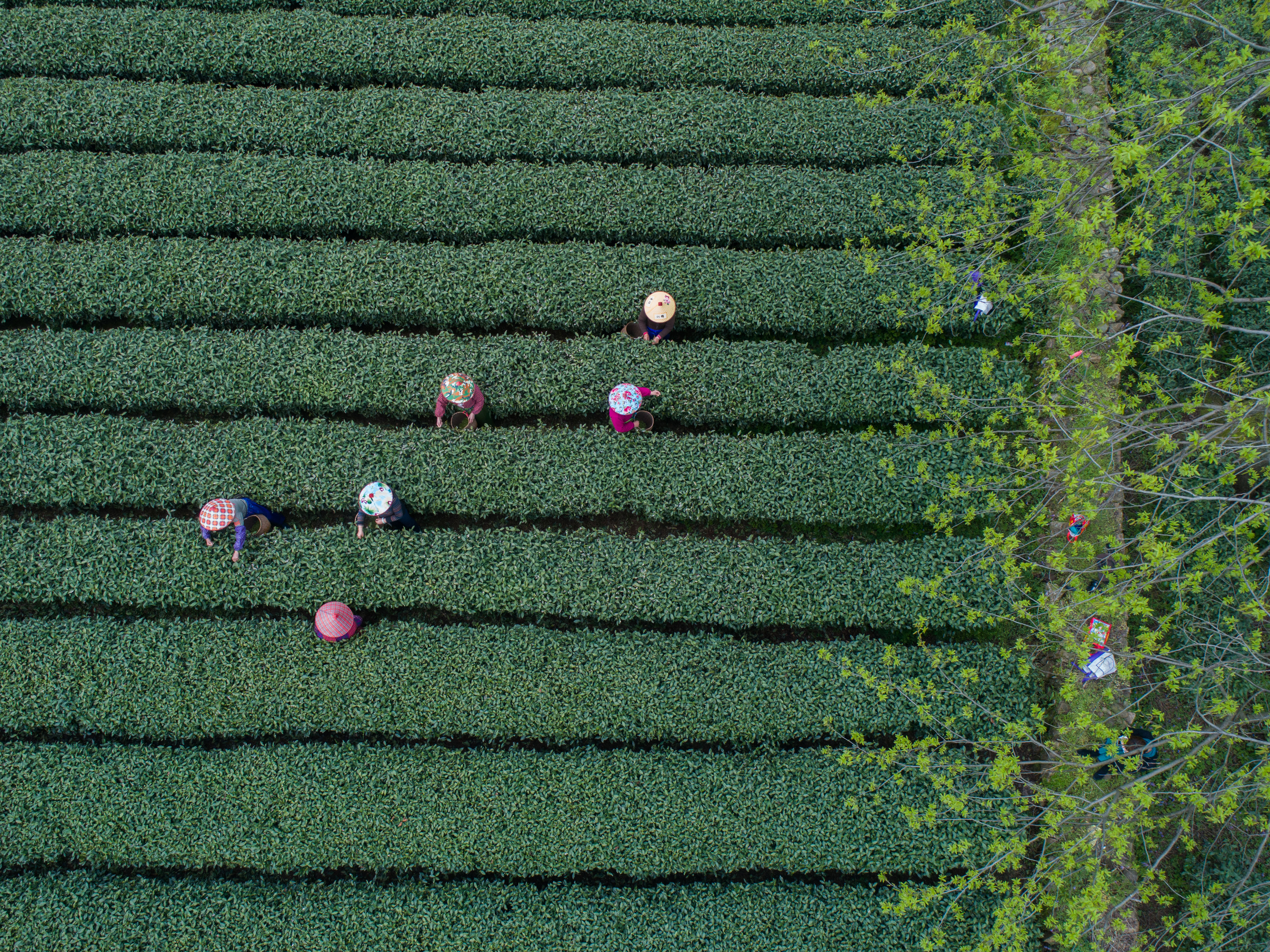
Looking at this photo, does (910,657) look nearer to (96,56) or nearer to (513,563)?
(513,563)

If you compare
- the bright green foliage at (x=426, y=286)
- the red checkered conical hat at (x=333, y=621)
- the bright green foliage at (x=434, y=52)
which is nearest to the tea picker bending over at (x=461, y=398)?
the bright green foliage at (x=426, y=286)

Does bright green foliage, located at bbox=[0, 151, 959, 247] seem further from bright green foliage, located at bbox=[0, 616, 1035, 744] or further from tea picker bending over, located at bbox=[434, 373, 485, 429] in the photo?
bright green foliage, located at bbox=[0, 616, 1035, 744]

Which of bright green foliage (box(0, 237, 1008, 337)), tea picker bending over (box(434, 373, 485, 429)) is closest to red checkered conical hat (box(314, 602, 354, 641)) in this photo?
tea picker bending over (box(434, 373, 485, 429))

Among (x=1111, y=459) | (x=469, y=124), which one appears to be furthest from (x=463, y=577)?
(x=1111, y=459)

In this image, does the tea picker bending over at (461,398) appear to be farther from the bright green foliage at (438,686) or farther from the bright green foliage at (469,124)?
the bright green foliage at (469,124)

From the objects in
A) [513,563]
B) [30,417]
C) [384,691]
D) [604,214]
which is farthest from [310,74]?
[384,691]

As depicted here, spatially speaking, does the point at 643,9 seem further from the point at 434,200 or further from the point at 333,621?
the point at 333,621
